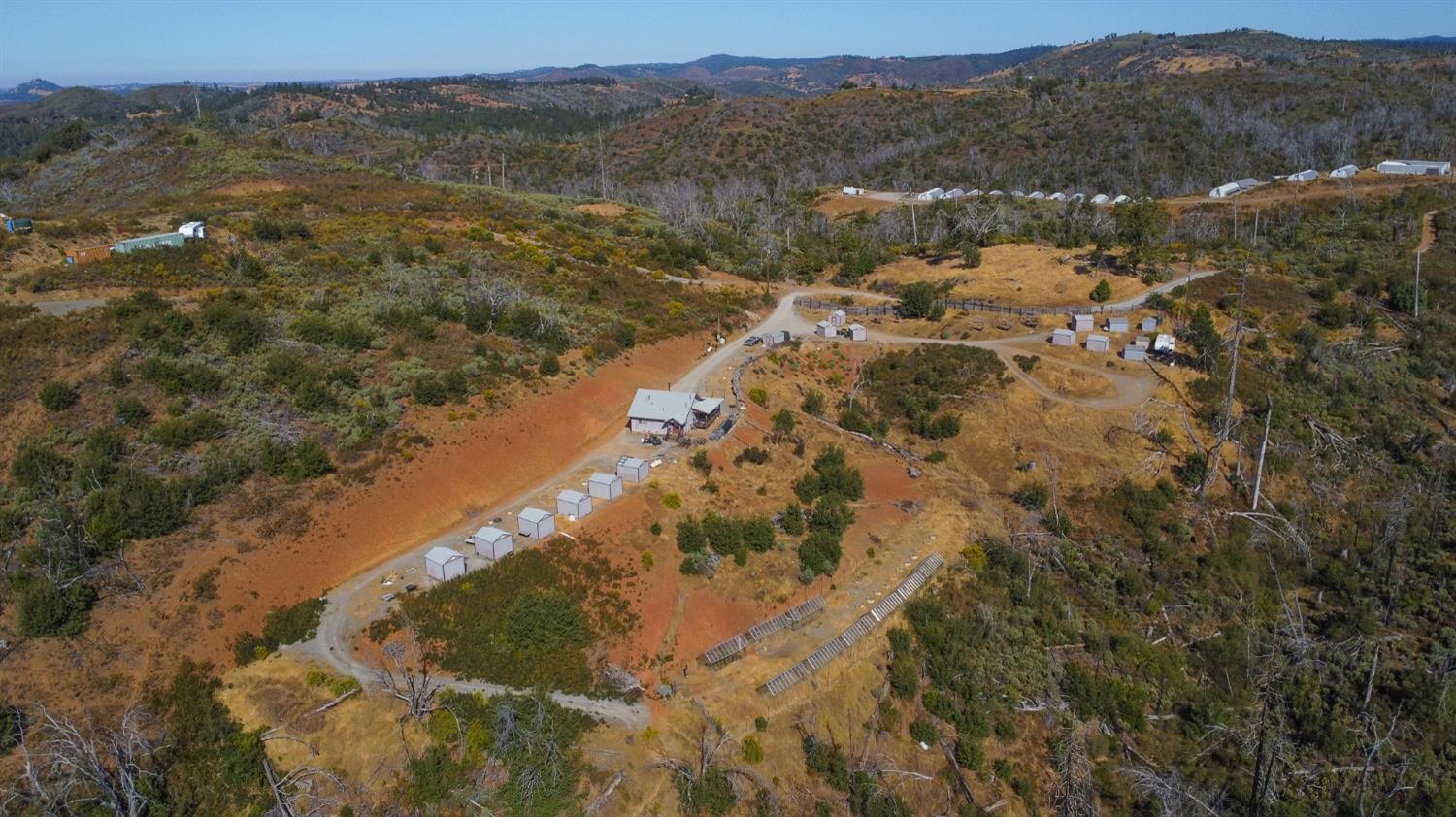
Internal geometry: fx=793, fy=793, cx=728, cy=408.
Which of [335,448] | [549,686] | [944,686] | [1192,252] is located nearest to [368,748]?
[549,686]

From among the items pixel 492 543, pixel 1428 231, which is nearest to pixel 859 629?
pixel 492 543

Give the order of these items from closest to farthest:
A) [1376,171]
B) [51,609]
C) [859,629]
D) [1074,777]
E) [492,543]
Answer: [51,609] < [1074,777] < [492,543] < [859,629] < [1376,171]

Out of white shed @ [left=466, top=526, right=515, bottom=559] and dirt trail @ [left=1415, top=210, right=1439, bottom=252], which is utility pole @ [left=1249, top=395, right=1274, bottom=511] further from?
white shed @ [left=466, top=526, right=515, bottom=559]

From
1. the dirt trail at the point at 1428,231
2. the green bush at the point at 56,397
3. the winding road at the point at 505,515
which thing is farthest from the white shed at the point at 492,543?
the dirt trail at the point at 1428,231

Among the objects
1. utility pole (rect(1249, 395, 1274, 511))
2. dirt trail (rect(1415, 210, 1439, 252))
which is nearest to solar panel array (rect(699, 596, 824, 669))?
utility pole (rect(1249, 395, 1274, 511))

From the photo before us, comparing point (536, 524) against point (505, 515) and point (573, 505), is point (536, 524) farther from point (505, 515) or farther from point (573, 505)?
point (505, 515)

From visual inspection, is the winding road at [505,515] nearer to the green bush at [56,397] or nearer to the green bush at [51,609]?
the green bush at [51,609]
